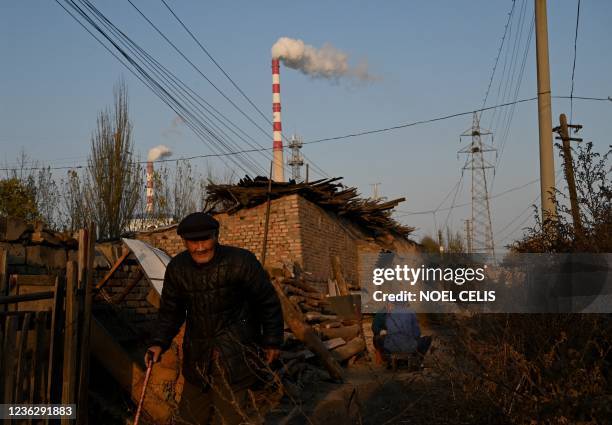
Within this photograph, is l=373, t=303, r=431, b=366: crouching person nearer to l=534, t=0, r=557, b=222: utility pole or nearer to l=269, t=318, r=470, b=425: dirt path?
l=269, t=318, r=470, b=425: dirt path

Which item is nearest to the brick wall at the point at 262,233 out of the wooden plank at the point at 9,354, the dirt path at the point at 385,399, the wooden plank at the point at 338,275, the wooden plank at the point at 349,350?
the wooden plank at the point at 338,275

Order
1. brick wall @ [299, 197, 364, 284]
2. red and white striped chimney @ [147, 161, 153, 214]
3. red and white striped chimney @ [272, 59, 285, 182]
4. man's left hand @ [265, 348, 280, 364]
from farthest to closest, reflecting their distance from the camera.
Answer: red and white striped chimney @ [272, 59, 285, 182] → red and white striped chimney @ [147, 161, 153, 214] → brick wall @ [299, 197, 364, 284] → man's left hand @ [265, 348, 280, 364]

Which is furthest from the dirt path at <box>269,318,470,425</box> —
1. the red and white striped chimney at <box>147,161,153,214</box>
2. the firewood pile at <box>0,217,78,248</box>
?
the red and white striped chimney at <box>147,161,153,214</box>

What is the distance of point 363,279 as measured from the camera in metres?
21.6

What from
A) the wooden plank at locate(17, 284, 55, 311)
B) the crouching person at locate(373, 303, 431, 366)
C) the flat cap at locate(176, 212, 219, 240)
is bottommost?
the crouching person at locate(373, 303, 431, 366)

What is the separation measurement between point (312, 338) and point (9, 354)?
18.5 ft

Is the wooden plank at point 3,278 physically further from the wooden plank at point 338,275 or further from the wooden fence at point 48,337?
the wooden plank at point 338,275

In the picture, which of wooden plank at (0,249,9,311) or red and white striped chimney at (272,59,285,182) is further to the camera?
red and white striped chimney at (272,59,285,182)

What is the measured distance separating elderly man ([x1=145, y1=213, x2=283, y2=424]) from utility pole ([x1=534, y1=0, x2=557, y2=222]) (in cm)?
951

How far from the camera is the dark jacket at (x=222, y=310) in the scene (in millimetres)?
4207

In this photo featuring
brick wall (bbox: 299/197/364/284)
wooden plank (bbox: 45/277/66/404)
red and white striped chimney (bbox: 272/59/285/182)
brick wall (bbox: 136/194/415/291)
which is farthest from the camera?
red and white striped chimney (bbox: 272/59/285/182)

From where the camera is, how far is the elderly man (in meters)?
4.17

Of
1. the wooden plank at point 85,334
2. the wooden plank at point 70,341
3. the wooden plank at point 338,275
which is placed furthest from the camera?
the wooden plank at point 338,275

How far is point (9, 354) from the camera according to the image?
449cm
